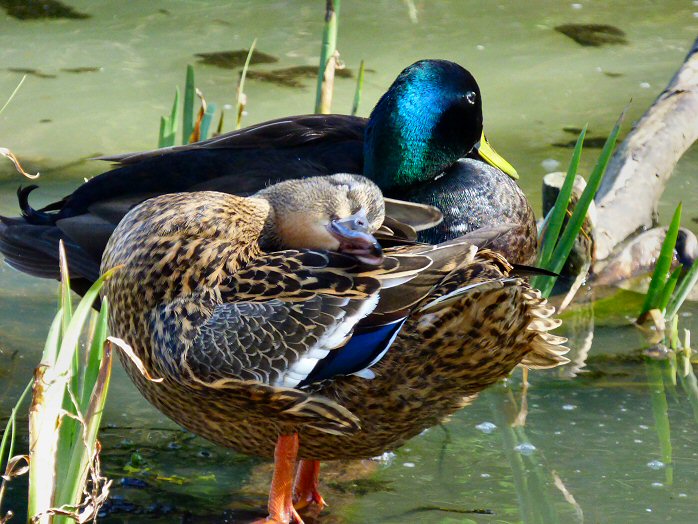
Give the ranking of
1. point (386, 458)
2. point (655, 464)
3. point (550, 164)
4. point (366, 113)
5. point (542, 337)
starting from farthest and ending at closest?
point (366, 113) → point (550, 164) → point (386, 458) → point (655, 464) → point (542, 337)

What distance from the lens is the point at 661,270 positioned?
425 centimetres

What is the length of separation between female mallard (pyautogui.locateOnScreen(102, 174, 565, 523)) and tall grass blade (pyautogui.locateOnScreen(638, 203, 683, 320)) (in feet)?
3.92

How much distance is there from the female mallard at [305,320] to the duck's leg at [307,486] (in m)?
0.21

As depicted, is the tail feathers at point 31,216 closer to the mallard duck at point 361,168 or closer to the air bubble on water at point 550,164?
the mallard duck at point 361,168

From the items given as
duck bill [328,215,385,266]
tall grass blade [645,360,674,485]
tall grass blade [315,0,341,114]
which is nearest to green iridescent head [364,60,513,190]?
tall grass blade [315,0,341,114]

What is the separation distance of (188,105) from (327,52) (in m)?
0.57

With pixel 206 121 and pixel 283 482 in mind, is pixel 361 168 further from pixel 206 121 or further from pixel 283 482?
pixel 283 482

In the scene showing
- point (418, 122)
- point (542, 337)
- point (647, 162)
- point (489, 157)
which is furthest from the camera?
point (647, 162)

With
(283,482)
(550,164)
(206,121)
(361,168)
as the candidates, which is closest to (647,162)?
(550,164)

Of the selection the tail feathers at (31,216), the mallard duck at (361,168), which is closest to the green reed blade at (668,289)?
the mallard duck at (361,168)

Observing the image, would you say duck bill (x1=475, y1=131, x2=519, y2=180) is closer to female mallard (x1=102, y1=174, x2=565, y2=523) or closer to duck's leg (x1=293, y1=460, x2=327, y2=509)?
female mallard (x1=102, y1=174, x2=565, y2=523)

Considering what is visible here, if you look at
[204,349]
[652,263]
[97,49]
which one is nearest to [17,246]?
[204,349]

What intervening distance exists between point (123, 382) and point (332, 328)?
1.52 meters

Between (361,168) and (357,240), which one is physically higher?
(357,240)
